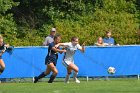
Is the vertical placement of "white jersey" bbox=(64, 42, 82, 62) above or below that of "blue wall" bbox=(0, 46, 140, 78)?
above

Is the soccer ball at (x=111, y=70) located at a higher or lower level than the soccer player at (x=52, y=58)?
lower

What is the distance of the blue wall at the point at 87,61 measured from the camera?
22328mm

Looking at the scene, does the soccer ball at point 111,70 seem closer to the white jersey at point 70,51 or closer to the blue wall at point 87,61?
the blue wall at point 87,61

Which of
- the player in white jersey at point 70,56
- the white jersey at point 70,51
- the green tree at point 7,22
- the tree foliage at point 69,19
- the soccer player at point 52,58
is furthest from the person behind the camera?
the green tree at point 7,22

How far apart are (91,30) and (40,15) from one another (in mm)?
3728

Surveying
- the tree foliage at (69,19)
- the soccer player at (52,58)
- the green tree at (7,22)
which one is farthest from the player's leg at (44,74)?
the green tree at (7,22)

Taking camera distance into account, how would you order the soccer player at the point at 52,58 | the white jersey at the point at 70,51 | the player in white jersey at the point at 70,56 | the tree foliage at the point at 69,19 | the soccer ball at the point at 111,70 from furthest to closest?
1. the tree foliage at the point at 69,19
2. the soccer ball at the point at 111,70
3. the white jersey at the point at 70,51
4. the player in white jersey at the point at 70,56
5. the soccer player at the point at 52,58

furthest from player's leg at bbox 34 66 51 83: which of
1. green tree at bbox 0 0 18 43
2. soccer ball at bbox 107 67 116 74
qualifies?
green tree at bbox 0 0 18 43

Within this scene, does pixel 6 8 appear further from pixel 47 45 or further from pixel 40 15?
pixel 47 45

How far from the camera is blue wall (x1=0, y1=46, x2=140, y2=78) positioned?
2233 centimetres

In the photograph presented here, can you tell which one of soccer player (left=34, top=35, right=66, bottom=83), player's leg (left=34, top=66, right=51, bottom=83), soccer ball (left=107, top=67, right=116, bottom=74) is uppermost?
soccer player (left=34, top=35, right=66, bottom=83)

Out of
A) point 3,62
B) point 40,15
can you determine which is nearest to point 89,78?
point 3,62

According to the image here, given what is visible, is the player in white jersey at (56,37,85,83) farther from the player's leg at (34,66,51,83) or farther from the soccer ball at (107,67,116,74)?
the soccer ball at (107,67,116,74)

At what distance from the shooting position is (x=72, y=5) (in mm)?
32781
